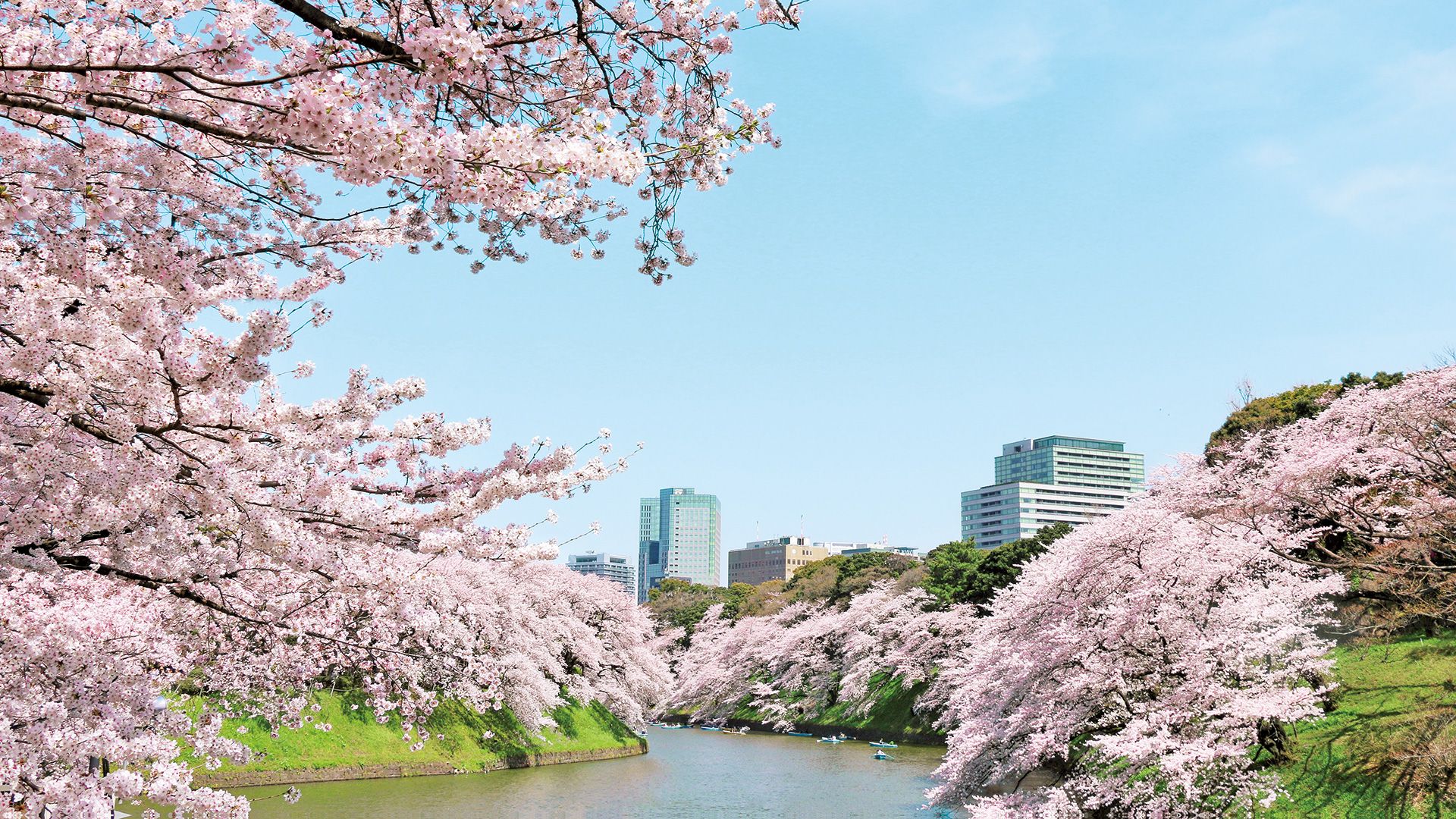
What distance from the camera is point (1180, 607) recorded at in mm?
15328

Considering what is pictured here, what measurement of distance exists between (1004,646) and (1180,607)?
420cm

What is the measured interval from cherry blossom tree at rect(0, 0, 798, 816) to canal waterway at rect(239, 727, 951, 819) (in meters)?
16.4

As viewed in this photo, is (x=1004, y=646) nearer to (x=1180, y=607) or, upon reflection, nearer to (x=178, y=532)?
(x=1180, y=607)

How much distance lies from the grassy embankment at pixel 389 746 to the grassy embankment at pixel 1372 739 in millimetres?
16925

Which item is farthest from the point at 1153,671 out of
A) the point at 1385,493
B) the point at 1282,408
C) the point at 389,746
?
the point at 1282,408

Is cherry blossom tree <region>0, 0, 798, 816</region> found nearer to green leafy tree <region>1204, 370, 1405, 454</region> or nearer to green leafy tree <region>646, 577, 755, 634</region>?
green leafy tree <region>1204, 370, 1405, 454</region>

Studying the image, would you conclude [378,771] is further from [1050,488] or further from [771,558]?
[771,558]

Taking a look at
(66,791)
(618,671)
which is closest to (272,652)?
(66,791)

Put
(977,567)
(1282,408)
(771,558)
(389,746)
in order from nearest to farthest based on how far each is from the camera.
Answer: (389,746) → (1282,408) → (977,567) → (771,558)

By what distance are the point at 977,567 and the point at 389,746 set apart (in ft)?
87.9

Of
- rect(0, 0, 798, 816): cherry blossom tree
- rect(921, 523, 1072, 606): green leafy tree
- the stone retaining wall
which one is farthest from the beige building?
rect(0, 0, 798, 816): cherry blossom tree

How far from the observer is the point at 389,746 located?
26.4 metres

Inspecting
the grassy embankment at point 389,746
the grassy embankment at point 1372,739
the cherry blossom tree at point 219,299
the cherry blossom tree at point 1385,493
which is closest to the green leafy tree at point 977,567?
the cherry blossom tree at point 1385,493

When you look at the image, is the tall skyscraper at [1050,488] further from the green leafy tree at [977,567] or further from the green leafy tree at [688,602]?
the green leafy tree at [977,567]
